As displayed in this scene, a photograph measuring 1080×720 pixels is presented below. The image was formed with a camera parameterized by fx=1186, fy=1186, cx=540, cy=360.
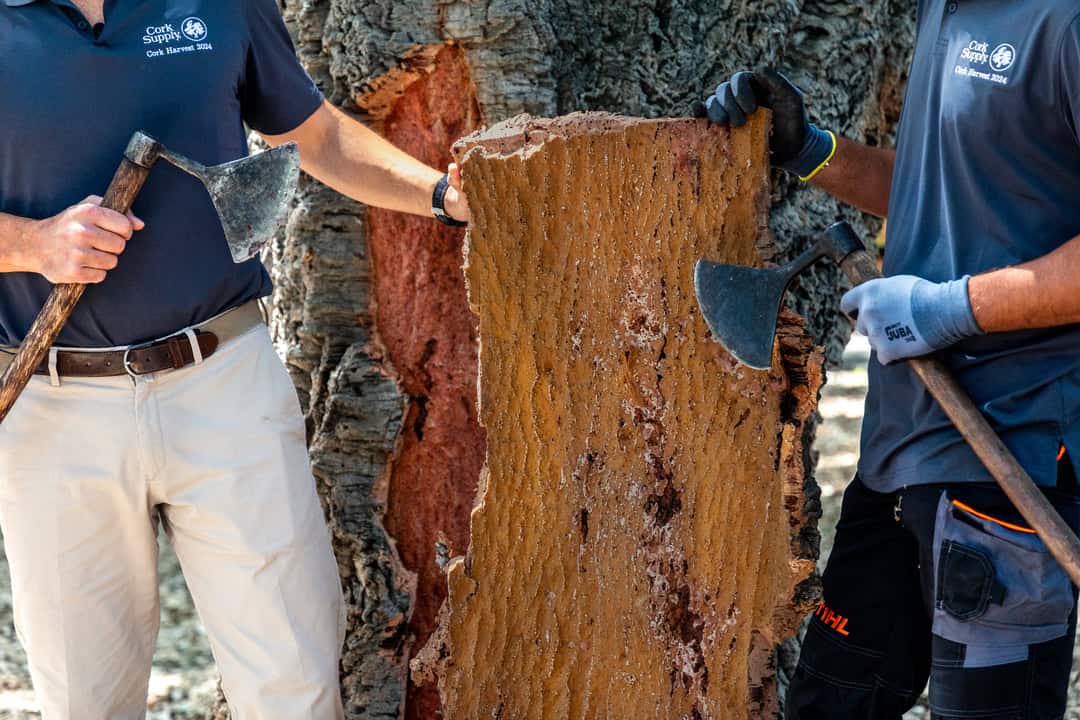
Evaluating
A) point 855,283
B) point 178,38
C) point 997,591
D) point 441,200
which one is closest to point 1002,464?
point 997,591

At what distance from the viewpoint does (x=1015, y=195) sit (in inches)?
81.4

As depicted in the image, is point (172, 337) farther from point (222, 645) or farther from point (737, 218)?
point (737, 218)

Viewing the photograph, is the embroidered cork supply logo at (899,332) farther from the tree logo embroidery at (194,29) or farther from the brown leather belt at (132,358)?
the tree logo embroidery at (194,29)

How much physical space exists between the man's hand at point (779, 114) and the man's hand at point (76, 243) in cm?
109

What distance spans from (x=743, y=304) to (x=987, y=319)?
0.41 metres

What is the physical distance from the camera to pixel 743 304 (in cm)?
213

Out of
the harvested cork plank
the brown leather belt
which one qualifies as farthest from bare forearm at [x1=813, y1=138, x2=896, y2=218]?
the brown leather belt

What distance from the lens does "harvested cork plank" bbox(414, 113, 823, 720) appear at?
216cm

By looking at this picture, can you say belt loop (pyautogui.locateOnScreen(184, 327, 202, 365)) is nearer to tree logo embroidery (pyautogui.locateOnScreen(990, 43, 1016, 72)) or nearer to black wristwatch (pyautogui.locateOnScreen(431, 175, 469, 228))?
black wristwatch (pyautogui.locateOnScreen(431, 175, 469, 228))

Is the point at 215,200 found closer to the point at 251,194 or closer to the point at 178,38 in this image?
the point at 251,194

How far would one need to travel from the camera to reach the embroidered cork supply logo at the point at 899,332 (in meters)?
2.08

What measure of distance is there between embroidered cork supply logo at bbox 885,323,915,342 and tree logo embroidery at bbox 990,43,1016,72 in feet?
1.52

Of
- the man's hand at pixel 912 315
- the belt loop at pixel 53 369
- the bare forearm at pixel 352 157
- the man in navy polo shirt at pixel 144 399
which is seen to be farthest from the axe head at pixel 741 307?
the belt loop at pixel 53 369

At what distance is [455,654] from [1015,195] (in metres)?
1.31
